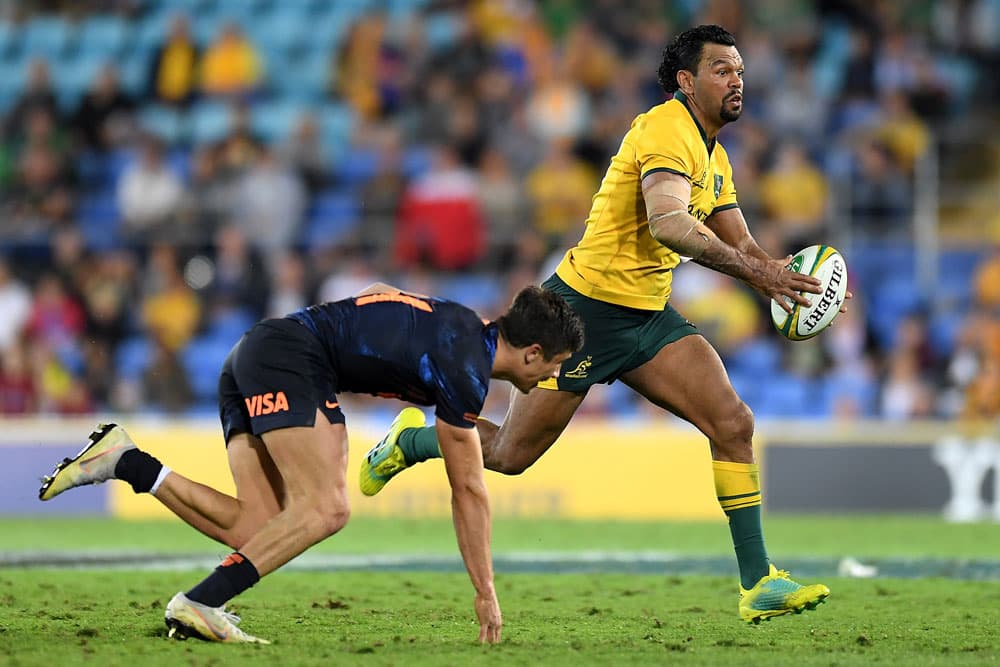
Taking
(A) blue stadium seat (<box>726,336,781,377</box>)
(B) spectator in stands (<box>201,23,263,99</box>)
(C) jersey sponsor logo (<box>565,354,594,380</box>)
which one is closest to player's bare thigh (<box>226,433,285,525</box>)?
(C) jersey sponsor logo (<box>565,354,594,380</box>)

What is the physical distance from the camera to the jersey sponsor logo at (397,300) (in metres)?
6.32

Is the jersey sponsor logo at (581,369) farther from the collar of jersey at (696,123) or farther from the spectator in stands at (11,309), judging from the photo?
the spectator in stands at (11,309)

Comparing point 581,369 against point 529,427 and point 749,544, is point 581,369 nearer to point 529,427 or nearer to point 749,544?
point 529,427

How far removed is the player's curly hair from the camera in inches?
292

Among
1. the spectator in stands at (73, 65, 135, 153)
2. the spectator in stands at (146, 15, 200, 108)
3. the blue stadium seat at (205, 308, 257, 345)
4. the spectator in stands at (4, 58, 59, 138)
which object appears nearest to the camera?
the blue stadium seat at (205, 308, 257, 345)

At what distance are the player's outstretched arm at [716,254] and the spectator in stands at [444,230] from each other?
342 inches

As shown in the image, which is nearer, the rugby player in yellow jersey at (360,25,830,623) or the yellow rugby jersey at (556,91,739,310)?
the rugby player in yellow jersey at (360,25,830,623)

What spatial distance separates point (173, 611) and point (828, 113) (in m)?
12.7

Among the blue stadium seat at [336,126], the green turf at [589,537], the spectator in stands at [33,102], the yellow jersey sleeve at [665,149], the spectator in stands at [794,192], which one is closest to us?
the yellow jersey sleeve at [665,149]

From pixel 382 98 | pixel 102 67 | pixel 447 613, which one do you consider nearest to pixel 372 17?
pixel 382 98

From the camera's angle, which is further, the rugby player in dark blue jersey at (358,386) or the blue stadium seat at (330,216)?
the blue stadium seat at (330,216)

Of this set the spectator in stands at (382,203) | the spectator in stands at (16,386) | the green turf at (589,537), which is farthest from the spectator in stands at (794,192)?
→ the spectator in stands at (16,386)

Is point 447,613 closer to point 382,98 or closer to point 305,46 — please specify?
point 382,98

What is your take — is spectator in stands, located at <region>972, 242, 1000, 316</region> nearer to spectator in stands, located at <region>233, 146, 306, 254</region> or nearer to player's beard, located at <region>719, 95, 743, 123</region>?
spectator in stands, located at <region>233, 146, 306, 254</region>
